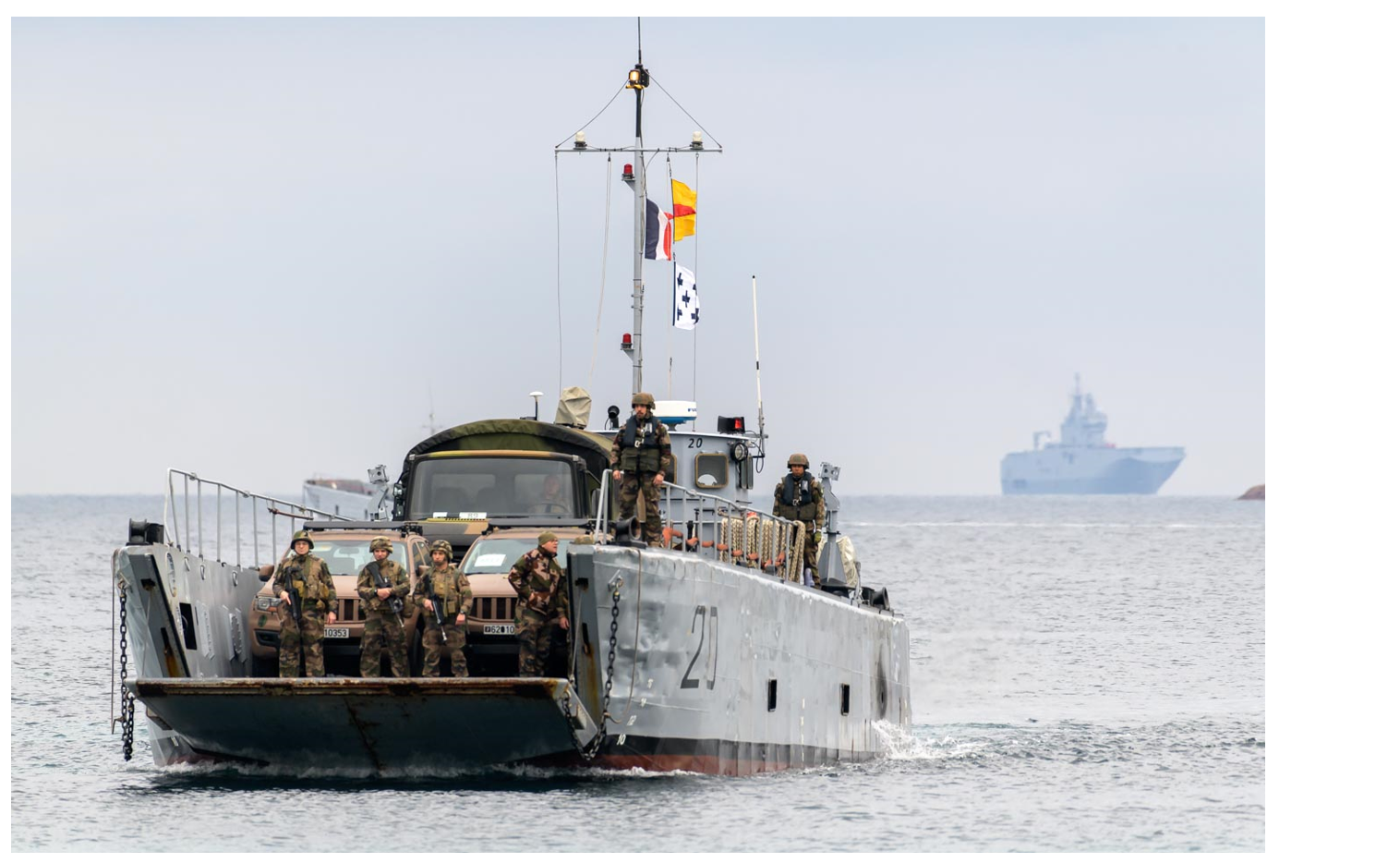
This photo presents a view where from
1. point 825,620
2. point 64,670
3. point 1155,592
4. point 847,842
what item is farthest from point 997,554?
point 847,842

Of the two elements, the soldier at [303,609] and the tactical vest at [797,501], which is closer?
the soldier at [303,609]

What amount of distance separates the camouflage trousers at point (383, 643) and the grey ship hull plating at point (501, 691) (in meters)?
0.56

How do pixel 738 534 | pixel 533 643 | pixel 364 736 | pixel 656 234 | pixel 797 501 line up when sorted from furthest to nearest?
1. pixel 656 234
2. pixel 797 501
3. pixel 738 534
4. pixel 364 736
5. pixel 533 643

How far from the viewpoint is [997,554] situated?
98.6m

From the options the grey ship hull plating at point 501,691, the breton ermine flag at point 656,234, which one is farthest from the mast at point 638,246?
the grey ship hull plating at point 501,691

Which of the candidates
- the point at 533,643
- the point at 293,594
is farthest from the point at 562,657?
the point at 293,594

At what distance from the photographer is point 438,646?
70.7 ft

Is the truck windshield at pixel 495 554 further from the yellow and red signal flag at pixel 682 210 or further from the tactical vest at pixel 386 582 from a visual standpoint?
the yellow and red signal flag at pixel 682 210

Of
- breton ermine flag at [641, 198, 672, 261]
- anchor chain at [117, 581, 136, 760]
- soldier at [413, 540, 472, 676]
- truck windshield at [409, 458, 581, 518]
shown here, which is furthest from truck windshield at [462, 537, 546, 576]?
breton ermine flag at [641, 198, 672, 261]

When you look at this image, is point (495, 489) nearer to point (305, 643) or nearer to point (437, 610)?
point (437, 610)

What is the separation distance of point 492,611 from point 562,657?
0.86 m

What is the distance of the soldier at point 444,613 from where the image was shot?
21453mm

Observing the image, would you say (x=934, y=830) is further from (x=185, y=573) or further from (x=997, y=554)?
(x=997, y=554)
